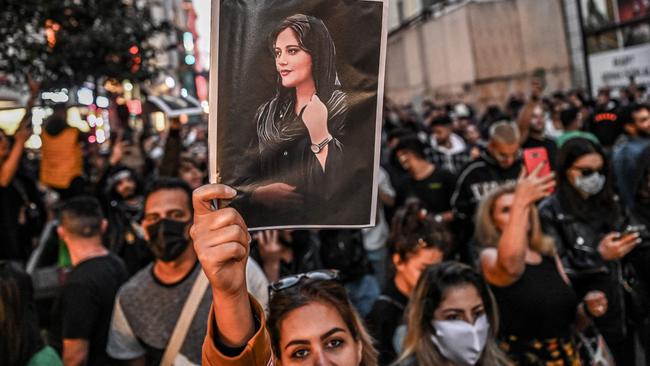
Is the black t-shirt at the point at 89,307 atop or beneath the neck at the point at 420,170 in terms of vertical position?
beneath

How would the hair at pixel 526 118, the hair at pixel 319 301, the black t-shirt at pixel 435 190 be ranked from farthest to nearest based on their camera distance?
1. the hair at pixel 526 118
2. the black t-shirt at pixel 435 190
3. the hair at pixel 319 301

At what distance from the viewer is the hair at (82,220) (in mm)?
4734

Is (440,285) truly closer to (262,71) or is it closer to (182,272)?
(182,272)

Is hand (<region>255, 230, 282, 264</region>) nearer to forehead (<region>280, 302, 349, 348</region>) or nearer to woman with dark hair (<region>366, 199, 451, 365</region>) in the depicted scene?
woman with dark hair (<region>366, 199, 451, 365</region>)

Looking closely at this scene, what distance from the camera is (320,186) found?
2248 millimetres

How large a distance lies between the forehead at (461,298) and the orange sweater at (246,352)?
1.66 meters

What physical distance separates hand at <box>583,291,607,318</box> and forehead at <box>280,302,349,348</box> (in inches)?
72.7

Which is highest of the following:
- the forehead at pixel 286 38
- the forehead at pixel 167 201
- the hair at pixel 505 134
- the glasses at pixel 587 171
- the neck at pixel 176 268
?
the hair at pixel 505 134

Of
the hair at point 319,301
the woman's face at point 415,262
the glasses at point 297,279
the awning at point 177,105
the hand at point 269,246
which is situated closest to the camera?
the hair at point 319,301

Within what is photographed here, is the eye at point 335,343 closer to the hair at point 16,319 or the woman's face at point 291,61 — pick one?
the woman's face at point 291,61

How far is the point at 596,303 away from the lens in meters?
4.18

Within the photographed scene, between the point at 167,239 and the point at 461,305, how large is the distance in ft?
5.01

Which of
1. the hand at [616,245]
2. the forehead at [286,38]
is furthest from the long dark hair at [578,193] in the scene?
the forehead at [286,38]

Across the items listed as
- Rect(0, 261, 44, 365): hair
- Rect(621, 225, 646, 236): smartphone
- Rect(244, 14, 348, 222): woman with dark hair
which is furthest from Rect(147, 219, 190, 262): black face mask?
Rect(621, 225, 646, 236): smartphone
